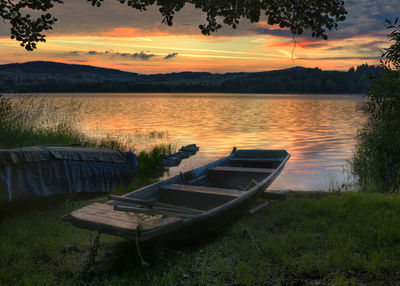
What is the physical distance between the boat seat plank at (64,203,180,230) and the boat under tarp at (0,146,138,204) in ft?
8.83

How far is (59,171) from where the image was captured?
790cm

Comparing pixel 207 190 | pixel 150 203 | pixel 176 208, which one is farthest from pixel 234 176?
pixel 150 203

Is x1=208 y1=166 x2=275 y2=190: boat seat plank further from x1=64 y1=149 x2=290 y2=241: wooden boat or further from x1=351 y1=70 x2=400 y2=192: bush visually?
x1=351 y1=70 x2=400 y2=192: bush

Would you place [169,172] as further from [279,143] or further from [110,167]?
[279,143]

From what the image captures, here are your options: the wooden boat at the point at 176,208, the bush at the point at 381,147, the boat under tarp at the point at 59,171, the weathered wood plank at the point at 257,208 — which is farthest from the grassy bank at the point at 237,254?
the bush at the point at 381,147

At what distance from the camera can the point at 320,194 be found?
9633 mm

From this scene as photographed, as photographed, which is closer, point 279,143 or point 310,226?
point 310,226

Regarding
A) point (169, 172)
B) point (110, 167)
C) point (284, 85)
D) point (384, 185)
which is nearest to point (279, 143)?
point (169, 172)

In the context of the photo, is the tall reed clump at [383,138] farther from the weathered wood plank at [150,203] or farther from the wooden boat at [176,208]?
the weathered wood plank at [150,203]

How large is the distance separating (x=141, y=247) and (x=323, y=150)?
58.0 feet

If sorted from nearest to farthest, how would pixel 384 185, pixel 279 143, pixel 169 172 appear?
pixel 384 185 → pixel 169 172 → pixel 279 143

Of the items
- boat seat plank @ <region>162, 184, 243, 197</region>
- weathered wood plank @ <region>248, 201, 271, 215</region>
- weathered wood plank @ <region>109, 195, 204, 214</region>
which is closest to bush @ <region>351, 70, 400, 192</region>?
weathered wood plank @ <region>248, 201, 271, 215</region>

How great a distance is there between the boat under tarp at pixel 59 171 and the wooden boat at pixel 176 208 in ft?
7.52

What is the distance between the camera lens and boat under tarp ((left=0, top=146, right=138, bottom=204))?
6.98 m
